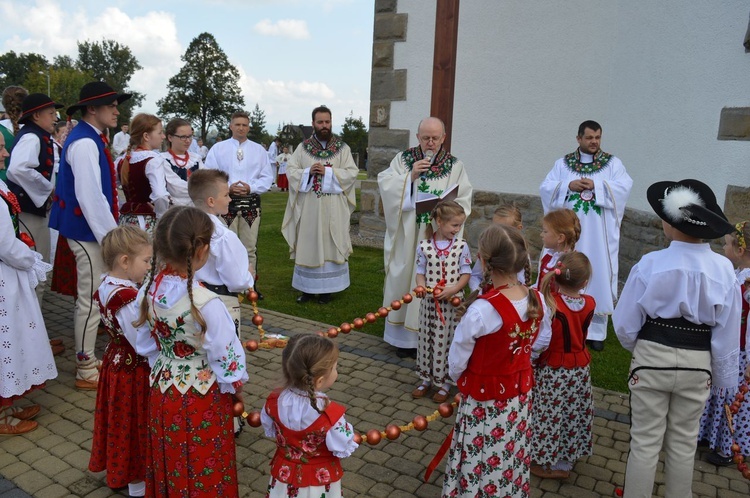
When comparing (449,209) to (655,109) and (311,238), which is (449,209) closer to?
(311,238)

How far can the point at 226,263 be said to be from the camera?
338 centimetres

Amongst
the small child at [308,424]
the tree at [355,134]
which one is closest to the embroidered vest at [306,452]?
the small child at [308,424]

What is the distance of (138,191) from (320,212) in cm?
247

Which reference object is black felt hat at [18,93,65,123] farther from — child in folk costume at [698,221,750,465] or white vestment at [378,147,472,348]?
child in folk costume at [698,221,750,465]

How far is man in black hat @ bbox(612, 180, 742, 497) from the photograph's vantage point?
2828 mm

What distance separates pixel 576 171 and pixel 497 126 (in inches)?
112

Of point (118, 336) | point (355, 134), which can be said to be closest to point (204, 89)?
point (355, 134)

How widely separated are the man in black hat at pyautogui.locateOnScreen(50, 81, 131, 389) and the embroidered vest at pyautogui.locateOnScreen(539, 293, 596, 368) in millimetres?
3338

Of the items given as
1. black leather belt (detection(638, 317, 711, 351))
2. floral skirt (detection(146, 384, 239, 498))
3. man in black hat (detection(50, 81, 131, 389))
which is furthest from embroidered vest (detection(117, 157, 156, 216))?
black leather belt (detection(638, 317, 711, 351))

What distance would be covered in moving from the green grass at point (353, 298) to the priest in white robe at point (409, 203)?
2.40 ft

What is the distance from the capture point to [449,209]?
14.5 feet

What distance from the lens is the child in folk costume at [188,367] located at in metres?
2.57

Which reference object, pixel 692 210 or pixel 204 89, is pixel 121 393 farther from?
pixel 204 89

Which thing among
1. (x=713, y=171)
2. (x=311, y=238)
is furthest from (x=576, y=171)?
(x=311, y=238)
